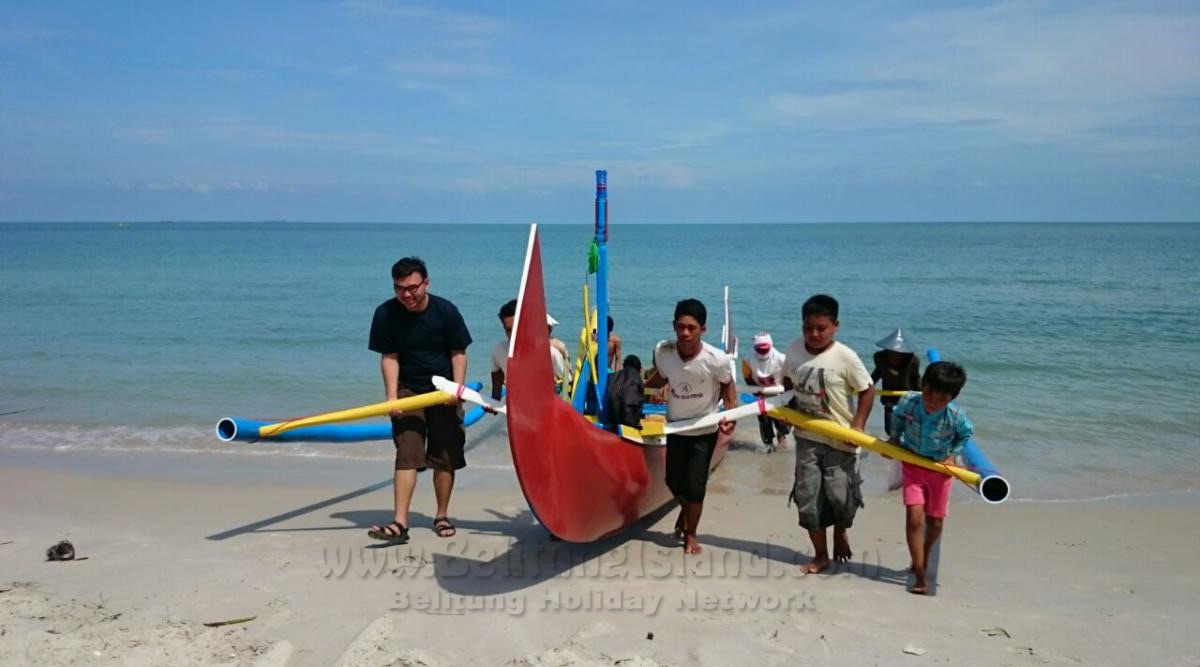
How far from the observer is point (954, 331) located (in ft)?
65.0

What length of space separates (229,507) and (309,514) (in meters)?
0.63

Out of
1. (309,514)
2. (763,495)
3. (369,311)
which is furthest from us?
(369,311)

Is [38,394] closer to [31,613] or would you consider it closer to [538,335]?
[31,613]

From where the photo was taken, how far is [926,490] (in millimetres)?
4531

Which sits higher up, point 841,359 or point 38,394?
point 841,359

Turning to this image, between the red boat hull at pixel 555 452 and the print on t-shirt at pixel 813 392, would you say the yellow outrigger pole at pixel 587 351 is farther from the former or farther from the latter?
the print on t-shirt at pixel 813 392

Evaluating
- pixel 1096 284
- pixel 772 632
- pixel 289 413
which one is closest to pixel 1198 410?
pixel 772 632

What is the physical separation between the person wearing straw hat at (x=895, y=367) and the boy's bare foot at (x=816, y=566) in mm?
2745

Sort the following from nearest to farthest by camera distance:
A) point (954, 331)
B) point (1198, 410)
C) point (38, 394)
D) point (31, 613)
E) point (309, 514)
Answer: point (31, 613), point (309, 514), point (1198, 410), point (38, 394), point (954, 331)

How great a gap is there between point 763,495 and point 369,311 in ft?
62.5

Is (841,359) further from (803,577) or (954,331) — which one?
(954,331)

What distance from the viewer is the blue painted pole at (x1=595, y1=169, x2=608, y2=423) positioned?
252 inches

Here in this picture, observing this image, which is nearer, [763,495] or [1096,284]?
[763,495]

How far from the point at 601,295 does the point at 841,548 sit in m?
2.37
